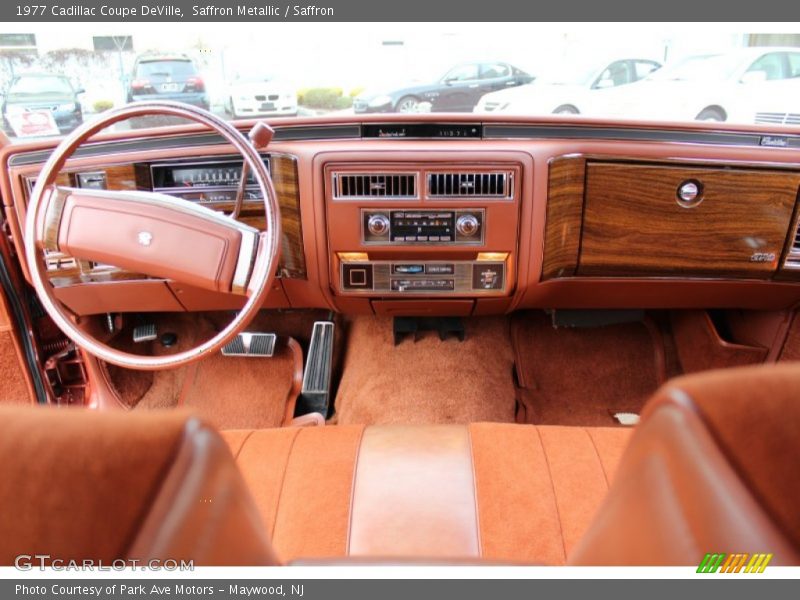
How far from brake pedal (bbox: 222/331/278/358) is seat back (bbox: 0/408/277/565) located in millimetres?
1923

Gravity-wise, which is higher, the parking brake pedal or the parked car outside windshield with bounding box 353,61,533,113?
the parked car outside windshield with bounding box 353,61,533,113

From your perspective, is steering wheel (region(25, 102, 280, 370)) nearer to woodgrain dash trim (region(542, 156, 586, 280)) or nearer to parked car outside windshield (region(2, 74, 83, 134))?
parked car outside windshield (region(2, 74, 83, 134))

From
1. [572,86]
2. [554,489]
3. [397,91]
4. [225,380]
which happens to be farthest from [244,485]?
[572,86]

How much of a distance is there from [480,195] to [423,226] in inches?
8.3

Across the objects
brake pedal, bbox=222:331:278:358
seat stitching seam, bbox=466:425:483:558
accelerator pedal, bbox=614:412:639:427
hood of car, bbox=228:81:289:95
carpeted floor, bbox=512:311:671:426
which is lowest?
accelerator pedal, bbox=614:412:639:427

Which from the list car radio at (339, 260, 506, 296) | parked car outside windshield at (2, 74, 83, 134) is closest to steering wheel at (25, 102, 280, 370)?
car radio at (339, 260, 506, 296)

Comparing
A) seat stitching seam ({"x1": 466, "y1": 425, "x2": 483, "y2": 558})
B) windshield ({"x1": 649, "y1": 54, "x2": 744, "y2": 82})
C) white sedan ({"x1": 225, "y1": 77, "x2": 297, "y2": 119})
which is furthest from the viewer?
windshield ({"x1": 649, "y1": 54, "x2": 744, "y2": 82})

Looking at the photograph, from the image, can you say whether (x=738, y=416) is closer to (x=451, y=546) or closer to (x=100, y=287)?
(x=451, y=546)

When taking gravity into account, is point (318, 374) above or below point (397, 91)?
below

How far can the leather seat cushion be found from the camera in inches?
46.2

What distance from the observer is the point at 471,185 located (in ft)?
6.06

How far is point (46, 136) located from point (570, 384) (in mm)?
2238

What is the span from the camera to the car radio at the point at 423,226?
6.17ft

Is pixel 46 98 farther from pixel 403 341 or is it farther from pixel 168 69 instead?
pixel 403 341
